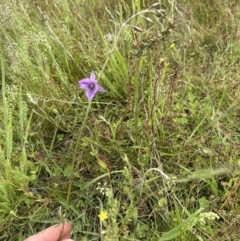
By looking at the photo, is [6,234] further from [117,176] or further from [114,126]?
[114,126]

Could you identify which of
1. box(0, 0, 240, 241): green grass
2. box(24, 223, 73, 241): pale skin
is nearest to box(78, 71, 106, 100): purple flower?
box(0, 0, 240, 241): green grass

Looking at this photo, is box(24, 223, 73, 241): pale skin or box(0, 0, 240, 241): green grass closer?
box(24, 223, 73, 241): pale skin

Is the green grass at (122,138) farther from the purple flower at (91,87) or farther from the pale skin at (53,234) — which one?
the purple flower at (91,87)

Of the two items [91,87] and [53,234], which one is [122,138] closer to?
A: [53,234]

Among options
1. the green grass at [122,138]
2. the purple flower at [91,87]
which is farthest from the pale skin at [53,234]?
the purple flower at [91,87]

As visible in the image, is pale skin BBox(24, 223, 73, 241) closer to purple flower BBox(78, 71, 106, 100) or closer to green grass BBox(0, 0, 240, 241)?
green grass BBox(0, 0, 240, 241)

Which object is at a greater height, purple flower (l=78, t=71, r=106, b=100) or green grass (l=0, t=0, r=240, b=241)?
purple flower (l=78, t=71, r=106, b=100)

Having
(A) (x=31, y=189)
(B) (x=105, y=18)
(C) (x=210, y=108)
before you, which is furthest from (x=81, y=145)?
(B) (x=105, y=18)
